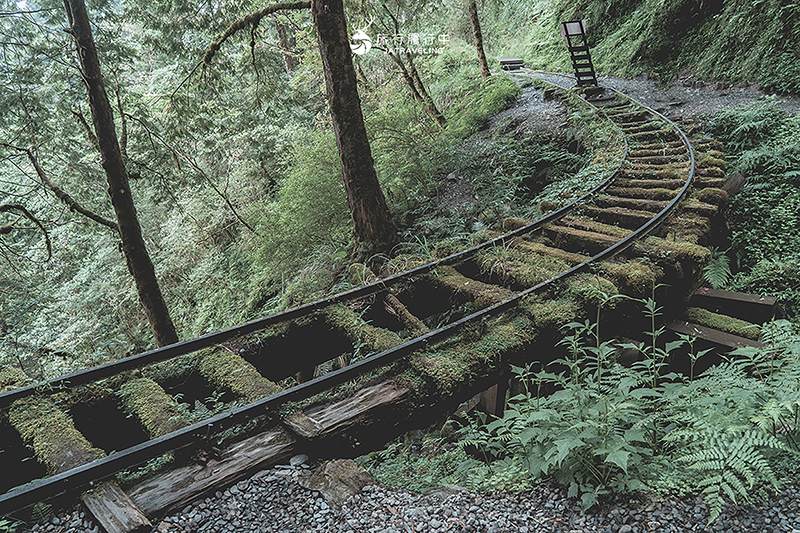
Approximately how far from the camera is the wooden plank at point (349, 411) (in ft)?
9.80

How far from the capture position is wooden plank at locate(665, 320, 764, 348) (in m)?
4.27

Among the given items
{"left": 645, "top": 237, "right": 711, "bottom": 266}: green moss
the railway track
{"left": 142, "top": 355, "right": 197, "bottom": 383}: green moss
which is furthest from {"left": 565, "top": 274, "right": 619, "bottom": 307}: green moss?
{"left": 142, "top": 355, "right": 197, "bottom": 383}: green moss

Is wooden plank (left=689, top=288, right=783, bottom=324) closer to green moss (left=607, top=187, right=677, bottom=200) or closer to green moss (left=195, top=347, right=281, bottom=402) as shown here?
green moss (left=607, top=187, right=677, bottom=200)

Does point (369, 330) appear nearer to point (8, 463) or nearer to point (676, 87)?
point (8, 463)

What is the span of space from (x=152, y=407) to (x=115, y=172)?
18.7 feet

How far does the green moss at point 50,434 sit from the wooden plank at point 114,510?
0.41 meters

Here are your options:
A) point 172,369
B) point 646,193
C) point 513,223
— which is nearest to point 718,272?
point 646,193

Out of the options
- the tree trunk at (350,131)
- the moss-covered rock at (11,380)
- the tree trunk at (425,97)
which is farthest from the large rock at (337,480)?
the tree trunk at (425,97)

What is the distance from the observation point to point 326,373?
14.0 feet

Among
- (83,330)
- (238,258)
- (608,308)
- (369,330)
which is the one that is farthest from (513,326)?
(83,330)

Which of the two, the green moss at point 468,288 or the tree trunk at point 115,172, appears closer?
the green moss at point 468,288

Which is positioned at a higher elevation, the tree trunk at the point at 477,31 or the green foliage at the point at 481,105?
the tree trunk at the point at 477,31

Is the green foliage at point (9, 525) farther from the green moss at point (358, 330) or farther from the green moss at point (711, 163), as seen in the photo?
the green moss at point (711, 163)

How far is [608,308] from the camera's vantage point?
167 inches
